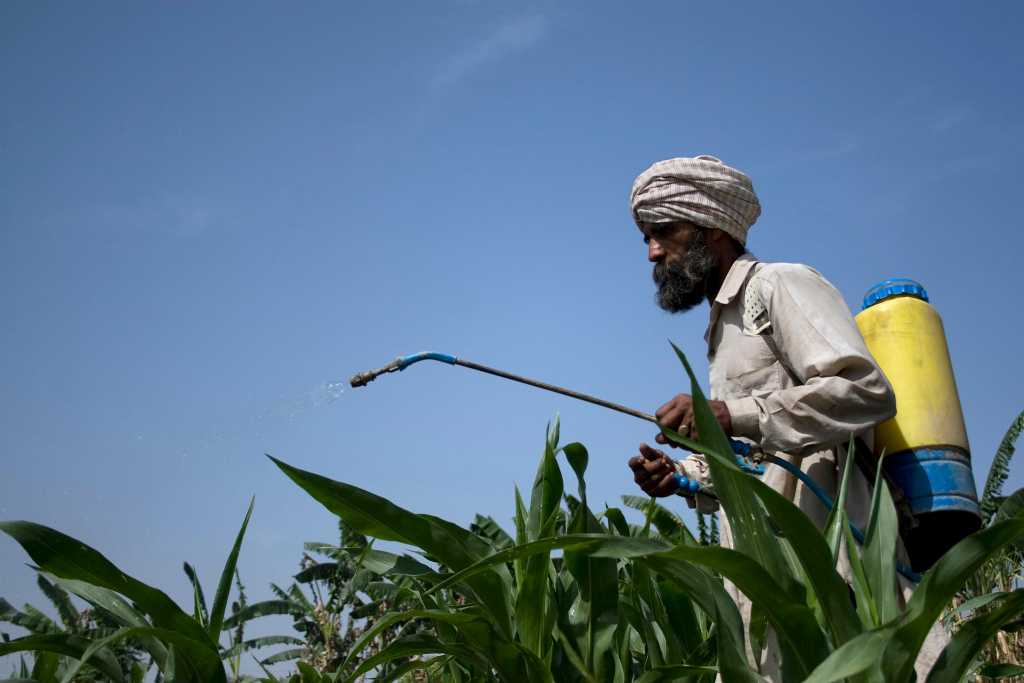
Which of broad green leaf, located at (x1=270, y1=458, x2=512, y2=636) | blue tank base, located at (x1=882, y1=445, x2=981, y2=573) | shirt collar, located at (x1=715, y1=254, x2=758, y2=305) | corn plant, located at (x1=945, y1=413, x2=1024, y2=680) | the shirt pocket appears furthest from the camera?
corn plant, located at (x1=945, y1=413, x2=1024, y2=680)

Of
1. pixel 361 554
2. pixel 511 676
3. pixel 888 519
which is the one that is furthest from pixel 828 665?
pixel 361 554

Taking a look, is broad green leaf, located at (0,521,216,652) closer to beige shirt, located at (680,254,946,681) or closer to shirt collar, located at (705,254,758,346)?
beige shirt, located at (680,254,946,681)

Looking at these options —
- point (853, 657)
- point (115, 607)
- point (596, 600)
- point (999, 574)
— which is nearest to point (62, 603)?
point (999, 574)

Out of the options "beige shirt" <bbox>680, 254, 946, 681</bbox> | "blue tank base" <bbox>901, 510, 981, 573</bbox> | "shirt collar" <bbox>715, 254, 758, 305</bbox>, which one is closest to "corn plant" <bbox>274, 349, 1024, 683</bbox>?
"beige shirt" <bbox>680, 254, 946, 681</bbox>

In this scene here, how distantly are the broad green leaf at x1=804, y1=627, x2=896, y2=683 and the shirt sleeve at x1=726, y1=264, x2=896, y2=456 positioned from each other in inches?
43.3

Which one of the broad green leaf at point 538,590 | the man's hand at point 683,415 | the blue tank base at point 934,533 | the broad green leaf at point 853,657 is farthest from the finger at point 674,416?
the broad green leaf at point 853,657

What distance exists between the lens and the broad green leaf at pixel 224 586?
8.07 feet

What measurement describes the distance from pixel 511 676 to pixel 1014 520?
4.13 feet

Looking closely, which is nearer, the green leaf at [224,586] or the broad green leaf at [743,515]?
the broad green leaf at [743,515]

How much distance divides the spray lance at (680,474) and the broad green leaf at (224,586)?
90 centimetres

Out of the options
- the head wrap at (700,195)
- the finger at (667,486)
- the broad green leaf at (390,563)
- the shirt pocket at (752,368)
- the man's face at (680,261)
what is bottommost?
the broad green leaf at (390,563)

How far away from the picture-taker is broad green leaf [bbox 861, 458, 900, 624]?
6.10ft

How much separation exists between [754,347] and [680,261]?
47 cm

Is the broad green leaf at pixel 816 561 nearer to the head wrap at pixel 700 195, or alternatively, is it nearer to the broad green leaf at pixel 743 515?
the broad green leaf at pixel 743 515
